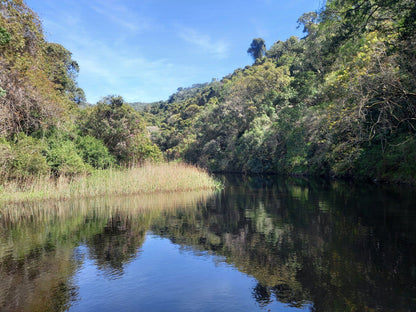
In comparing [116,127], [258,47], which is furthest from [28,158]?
[258,47]

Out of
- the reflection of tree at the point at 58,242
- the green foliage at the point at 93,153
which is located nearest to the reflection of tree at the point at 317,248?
the reflection of tree at the point at 58,242

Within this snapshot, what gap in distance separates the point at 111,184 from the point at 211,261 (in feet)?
39.5

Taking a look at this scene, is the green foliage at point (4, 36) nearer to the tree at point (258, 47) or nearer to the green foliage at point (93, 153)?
the green foliage at point (93, 153)

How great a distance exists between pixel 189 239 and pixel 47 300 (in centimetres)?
410

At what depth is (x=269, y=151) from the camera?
41906 mm

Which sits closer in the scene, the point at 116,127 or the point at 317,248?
the point at 317,248

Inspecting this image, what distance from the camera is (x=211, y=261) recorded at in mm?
6324

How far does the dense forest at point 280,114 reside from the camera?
43.6 ft

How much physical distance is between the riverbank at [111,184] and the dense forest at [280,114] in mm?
764

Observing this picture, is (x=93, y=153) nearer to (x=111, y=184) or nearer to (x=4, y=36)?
(x=111, y=184)

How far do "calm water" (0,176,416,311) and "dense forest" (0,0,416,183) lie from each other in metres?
5.28

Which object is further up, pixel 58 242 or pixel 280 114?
pixel 280 114

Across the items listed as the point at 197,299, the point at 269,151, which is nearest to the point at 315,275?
the point at 197,299

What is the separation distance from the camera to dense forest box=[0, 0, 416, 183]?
13.3 metres
